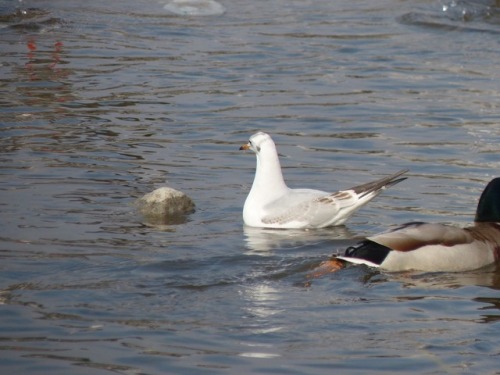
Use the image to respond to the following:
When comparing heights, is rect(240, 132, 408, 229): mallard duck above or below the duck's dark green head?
below

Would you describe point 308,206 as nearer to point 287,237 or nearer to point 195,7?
point 287,237

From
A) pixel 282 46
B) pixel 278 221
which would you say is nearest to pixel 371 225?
pixel 278 221

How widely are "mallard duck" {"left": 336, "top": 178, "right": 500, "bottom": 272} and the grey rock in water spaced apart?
6.70 ft

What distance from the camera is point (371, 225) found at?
Answer: 11570 mm

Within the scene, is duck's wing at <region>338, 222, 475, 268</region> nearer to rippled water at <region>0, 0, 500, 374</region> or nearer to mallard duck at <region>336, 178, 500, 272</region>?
mallard duck at <region>336, 178, 500, 272</region>

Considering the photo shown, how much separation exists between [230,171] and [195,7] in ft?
36.2

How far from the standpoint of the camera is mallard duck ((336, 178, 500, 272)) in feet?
32.3

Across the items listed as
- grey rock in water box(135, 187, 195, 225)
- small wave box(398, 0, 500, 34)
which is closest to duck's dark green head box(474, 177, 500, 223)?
grey rock in water box(135, 187, 195, 225)

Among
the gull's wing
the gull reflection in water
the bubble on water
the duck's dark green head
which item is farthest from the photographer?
the bubble on water

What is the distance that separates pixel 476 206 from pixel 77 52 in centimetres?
912

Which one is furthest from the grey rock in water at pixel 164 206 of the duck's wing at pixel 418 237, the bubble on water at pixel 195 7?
the bubble on water at pixel 195 7

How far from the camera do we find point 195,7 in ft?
77.9

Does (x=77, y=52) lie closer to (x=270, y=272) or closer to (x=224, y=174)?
(x=224, y=174)

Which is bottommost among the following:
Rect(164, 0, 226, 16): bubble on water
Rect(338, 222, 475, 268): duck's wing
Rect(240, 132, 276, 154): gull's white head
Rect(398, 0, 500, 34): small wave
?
Rect(338, 222, 475, 268): duck's wing
